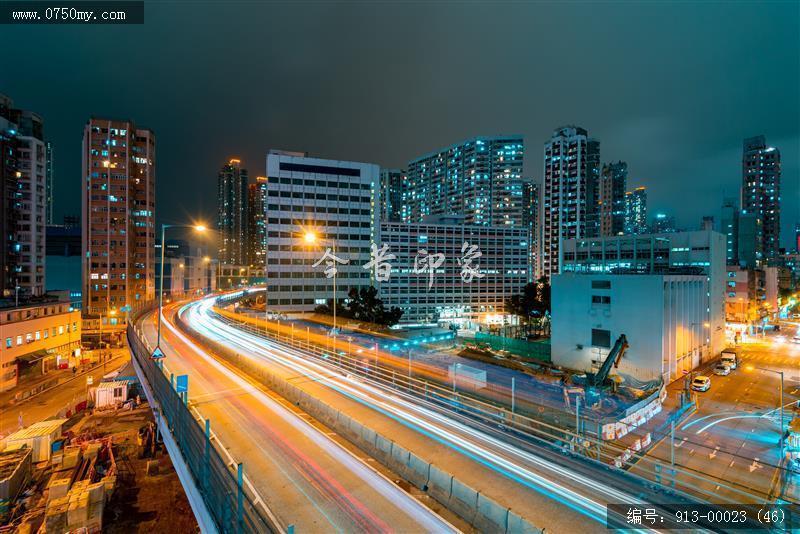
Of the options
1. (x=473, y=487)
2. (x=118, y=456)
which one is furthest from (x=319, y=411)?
(x=118, y=456)

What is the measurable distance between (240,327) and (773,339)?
70.4 m

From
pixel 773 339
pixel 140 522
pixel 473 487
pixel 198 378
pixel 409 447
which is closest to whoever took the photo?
pixel 473 487

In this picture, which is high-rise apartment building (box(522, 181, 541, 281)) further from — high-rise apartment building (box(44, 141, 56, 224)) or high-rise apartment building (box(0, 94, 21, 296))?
high-rise apartment building (box(44, 141, 56, 224))

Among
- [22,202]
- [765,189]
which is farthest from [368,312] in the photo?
[765,189]

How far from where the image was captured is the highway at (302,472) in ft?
24.8

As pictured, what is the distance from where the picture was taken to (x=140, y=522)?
47.2ft

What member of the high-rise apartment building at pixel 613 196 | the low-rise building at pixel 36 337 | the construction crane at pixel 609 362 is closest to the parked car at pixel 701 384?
the construction crane at pixel 609 362

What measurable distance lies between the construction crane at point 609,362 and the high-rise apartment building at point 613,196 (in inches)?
5283

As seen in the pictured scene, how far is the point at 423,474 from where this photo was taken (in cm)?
888

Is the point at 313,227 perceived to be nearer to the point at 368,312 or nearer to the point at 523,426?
the point at 368,312

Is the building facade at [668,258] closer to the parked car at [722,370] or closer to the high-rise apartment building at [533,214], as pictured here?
the parked car at [722,370]

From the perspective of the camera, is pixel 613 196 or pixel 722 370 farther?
pixel 613 196

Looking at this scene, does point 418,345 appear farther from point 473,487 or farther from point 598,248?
point 598,248

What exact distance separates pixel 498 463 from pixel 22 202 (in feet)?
268
